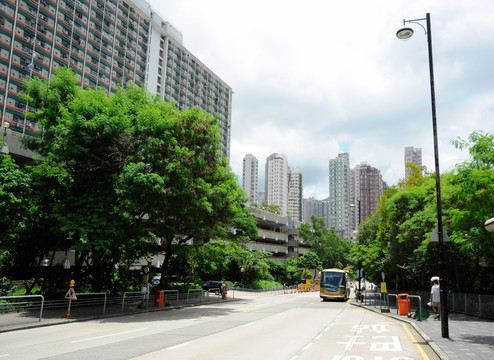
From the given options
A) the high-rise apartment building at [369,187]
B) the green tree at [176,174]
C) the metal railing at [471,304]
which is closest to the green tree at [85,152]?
the green tree at [176,174]

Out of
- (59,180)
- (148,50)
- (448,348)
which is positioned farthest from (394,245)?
(148,50)

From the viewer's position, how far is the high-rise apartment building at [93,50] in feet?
→ 190

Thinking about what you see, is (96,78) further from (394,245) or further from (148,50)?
(394,245)

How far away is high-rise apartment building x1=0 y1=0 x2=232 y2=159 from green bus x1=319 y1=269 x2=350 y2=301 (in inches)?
1130

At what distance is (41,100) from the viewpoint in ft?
70.5

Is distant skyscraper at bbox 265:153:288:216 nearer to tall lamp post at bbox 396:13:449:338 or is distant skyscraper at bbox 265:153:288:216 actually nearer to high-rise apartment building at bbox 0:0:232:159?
high-rise apartment building at bbox 0:0:232:159

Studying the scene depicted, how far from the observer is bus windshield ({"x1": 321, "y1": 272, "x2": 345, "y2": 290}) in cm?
3884

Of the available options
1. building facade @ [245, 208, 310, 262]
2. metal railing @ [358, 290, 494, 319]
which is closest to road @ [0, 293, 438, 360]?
metal railing @ [358, 290, 494, 319]

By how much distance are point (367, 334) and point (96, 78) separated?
70325 mm

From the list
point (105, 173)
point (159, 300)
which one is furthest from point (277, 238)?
point (105, 173)

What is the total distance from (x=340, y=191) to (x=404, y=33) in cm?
18034

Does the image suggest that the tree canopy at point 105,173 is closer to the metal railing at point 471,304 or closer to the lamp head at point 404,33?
the lamp head at point 404,33

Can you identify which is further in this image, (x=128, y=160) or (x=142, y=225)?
(x=142, y=225)

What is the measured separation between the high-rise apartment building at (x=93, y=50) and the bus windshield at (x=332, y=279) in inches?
1127
